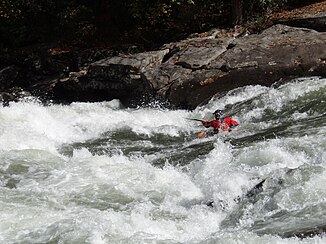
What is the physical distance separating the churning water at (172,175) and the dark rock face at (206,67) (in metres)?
0.46

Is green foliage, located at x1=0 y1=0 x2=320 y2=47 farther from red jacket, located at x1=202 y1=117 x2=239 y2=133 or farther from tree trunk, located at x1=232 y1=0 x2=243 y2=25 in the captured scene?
red jacket, located at x1=202 y1=117 x2=239 y2=133

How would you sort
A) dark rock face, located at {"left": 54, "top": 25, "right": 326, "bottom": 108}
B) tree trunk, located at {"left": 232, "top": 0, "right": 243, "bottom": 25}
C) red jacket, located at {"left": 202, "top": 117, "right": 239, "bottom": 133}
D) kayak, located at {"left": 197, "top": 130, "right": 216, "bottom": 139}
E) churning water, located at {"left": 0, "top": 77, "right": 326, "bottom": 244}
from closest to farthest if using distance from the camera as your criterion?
1. churning water, located at {"left": 0, "top": 77, "right": 326, "bottom": 244}
2. red jacket, located at {"left": 202, "top": 117, "right": 239, "bottom": 133}
3. kayak, located at {"left": 197, "top": 130, "right": 216, "bottom": 139}
4. dark rock face, located at {"left": 54, "top": 25, "right": 326, "bottom": 108}
5. tree trunk, located at {"left": 232, "top": 0, "right": 243, "bottom": 25}

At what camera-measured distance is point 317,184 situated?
22.1 ft

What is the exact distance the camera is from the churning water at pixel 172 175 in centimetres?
641

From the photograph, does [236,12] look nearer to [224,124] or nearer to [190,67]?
[190,67]

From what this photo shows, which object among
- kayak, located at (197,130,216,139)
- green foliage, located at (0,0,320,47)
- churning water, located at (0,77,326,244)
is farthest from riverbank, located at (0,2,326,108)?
kayak, located at (197,130,216,139)

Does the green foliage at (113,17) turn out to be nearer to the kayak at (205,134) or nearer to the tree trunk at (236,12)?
the tree trunk at (236,12)

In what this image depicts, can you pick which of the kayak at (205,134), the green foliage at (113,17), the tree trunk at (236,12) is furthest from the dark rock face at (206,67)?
the kayak at (205,134)

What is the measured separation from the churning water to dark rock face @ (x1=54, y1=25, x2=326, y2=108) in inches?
17.9

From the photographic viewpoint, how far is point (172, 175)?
8625 mm

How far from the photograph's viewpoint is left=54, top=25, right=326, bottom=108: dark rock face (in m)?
13.4

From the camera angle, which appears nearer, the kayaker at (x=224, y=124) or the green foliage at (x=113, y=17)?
the kayaker at (x=224, y=124)

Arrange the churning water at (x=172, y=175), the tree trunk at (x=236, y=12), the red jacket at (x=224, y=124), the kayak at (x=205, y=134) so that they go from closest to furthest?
1. the churning water at (x=172, y=175)
2. the red jacket at (x=224, y=124)
3. the kayak at (x=205, y=134)
4. the tree trunk at (x=236, y=12)

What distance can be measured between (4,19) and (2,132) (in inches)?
369
